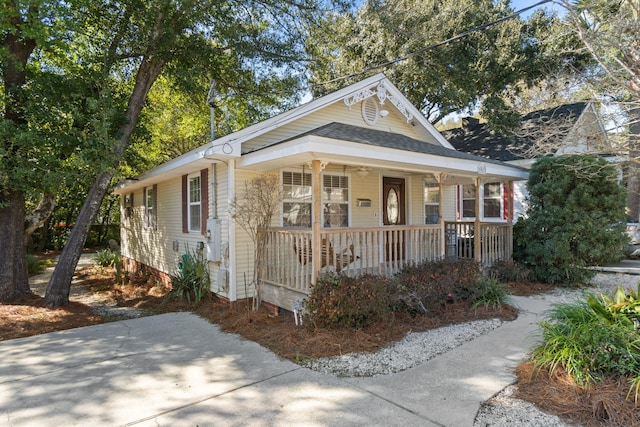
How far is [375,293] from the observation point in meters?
5.27

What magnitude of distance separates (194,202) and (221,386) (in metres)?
5.46

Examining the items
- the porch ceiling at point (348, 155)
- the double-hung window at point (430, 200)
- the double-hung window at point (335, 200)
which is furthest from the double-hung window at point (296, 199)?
the double-hung window at point (430, 200)

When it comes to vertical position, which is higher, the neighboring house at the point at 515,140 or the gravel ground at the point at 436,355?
the neighboring house at the point at 515,140

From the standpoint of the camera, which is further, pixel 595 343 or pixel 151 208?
pixel 151 208

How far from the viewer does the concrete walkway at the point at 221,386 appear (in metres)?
3.21

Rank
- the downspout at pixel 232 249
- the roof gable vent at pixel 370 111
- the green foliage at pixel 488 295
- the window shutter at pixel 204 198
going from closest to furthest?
the green foliage at pixel 488 295
the downspout at pixel 232 249
the window shutter at pixel 204 198
the roof gable vent at pixel 370 111

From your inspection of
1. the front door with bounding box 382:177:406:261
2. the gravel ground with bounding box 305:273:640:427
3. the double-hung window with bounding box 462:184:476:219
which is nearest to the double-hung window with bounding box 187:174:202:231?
the front door with bounding box 382:177:406:261

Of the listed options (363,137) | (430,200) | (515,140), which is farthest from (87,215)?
(515,140)

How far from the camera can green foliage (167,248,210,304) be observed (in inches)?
305

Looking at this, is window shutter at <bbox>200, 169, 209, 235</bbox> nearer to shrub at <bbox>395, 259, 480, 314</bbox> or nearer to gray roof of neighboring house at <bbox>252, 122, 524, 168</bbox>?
gray roof of neighboring house at <bbox>252, 122, 524, 168</bbox>

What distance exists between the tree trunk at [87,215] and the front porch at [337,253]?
4.03m

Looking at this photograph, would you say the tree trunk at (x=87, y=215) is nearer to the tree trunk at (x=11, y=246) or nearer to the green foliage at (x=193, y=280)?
the tree trunk at (x=11, y=246)

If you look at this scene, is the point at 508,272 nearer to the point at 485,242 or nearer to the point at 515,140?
the point at 485,242

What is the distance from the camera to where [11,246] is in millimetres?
7617
